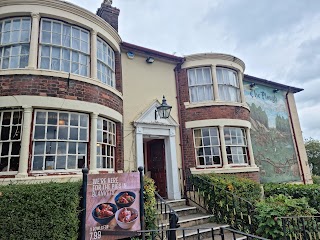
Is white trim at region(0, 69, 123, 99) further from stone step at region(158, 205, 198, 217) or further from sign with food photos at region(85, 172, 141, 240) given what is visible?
stone step at region(158, 205, 198, 217)

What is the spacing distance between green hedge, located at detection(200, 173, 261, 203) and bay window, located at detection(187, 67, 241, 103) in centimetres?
386

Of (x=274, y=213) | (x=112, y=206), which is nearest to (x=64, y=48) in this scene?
(x=112, y=206)

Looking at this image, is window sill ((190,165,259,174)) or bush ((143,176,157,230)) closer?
bush ((143,176,157,230))

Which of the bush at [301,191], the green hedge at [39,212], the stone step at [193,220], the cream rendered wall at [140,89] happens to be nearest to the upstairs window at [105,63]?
the cream rendered wall at [140,89]

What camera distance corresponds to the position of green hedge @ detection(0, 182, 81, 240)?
14.1 ft

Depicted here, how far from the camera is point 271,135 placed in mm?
14125

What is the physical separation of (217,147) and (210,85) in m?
3.00

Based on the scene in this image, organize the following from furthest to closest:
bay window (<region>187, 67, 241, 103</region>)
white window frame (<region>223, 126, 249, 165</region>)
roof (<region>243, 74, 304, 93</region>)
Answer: roof (<region>243, 74, 304, 93</region>), bay window (<region>187, 67, 241, 103</region>), white window frame (<region>223, 126, 249, 165</region>)

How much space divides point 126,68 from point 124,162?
392 cm

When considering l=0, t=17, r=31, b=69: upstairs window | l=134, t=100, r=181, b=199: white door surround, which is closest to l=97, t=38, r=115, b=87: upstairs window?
l=134, t=100, r=181, b=199: white door surround

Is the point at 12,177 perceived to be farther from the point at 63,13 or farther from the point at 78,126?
the point at 63,13

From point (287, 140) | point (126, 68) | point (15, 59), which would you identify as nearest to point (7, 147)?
point (15, 59)

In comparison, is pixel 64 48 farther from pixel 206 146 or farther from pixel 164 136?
pixel 206 146

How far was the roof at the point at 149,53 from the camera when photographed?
9500 millimetres
